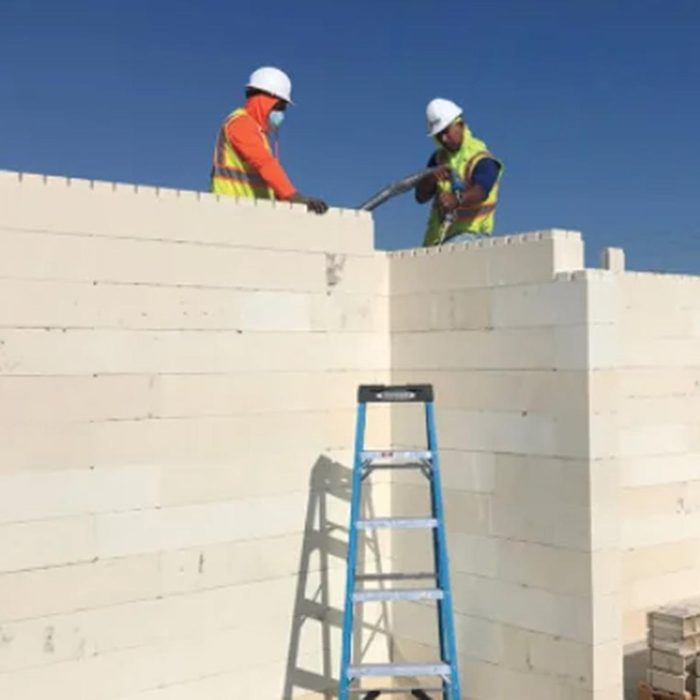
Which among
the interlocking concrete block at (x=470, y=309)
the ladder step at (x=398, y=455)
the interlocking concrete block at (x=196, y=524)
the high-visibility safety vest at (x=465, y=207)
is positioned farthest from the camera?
the high-visibility safety vest at (x=465, y=207)

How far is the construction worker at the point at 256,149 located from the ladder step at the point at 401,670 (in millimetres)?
2493

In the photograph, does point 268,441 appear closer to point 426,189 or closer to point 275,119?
point 275,119

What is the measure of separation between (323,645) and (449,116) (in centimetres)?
351

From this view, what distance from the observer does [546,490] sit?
5285mm

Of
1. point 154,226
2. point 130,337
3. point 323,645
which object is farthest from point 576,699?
point 154,226

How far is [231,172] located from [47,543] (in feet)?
8.27

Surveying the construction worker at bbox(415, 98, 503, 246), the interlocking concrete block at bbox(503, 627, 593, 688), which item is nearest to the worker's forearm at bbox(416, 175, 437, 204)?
the construction worker at bbox(415, 98, 503, 246)

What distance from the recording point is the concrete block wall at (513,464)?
5105mm

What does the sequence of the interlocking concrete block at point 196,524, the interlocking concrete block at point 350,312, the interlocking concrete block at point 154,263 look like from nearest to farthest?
the interlocking concrete block at point 154,263 < the interlocking concrete block at point 196,524 < the interlocking concrete block at point 350,312

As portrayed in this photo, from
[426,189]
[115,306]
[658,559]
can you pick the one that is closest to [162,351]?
[115,306]

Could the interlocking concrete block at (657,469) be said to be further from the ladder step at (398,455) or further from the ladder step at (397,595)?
the ladder step at (397,595)

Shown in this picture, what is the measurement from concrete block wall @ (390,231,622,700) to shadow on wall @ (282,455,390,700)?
0.42 meters

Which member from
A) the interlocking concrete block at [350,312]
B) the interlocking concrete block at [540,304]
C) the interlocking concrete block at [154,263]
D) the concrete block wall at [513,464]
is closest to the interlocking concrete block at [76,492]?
the interlocking concrete block at [154,263]

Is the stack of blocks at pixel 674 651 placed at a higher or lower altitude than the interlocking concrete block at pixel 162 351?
lower
